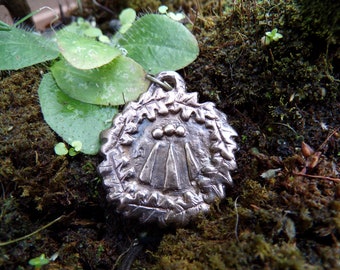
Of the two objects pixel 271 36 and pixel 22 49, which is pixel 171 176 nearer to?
pixel 271 36

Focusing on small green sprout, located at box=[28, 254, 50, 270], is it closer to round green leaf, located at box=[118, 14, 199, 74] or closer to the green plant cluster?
the green plant cluster

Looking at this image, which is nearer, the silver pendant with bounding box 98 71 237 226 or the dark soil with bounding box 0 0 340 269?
the dark soil with bounding box 0 0 340 269

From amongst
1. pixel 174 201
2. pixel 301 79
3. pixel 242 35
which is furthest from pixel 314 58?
pixel 174 201

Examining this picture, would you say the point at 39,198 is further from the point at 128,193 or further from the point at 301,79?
the point at 301,79

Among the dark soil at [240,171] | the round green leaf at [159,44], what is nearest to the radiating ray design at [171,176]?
the dark soil at [240,171]

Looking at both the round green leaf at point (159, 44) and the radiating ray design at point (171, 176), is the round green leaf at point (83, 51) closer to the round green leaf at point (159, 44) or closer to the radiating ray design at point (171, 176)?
the round green leaf at point (159, 44)

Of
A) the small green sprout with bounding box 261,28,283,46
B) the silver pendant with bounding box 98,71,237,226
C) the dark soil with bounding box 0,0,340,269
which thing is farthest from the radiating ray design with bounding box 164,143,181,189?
the small green sprout with bounding box 261,28,283,46

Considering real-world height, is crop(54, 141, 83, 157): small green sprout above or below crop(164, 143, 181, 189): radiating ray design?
above
